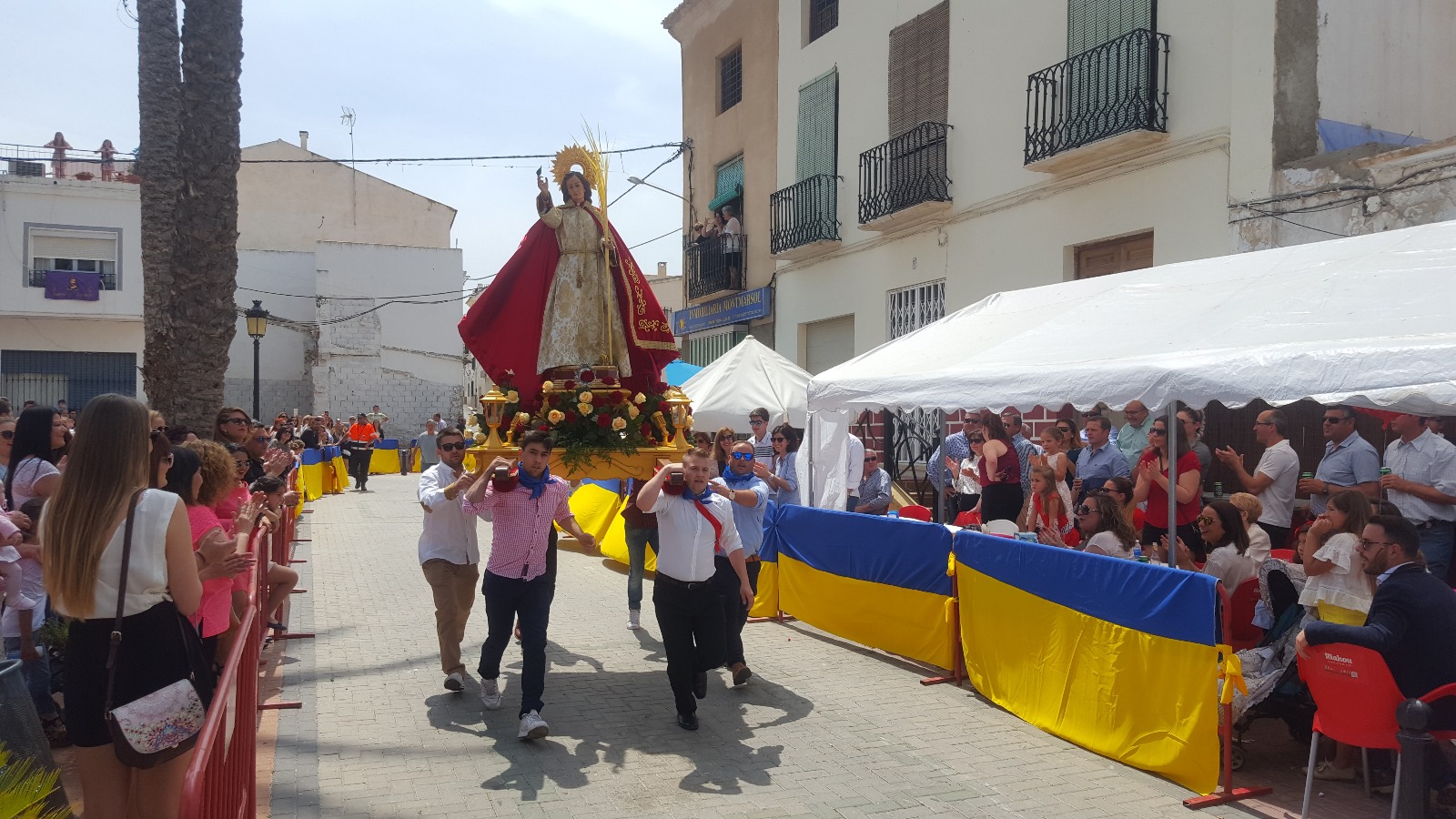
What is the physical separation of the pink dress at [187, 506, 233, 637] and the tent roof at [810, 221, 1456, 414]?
16.4ft

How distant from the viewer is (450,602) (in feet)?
22.8

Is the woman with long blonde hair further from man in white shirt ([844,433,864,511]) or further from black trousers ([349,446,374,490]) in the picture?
black trousers ([349,446,374,490])

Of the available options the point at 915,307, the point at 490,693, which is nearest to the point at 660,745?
the point at 490,693

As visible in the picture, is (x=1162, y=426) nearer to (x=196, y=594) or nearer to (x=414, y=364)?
(x=196, y=594)

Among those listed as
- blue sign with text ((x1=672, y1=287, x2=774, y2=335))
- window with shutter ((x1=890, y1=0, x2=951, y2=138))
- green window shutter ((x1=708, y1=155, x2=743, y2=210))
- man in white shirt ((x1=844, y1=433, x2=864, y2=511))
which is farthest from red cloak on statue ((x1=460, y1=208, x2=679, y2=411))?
green window shutter ((x1=708, y1=155, x2=743, y2=210))

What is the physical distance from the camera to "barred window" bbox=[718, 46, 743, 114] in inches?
808

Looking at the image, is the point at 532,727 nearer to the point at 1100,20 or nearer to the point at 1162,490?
the point at 1162,490

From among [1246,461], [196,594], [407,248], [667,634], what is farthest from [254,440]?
[407,248]

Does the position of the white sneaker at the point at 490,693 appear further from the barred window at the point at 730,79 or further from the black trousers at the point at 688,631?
the barred window at the point at 730,79

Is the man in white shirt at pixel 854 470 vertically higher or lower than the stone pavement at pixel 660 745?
higher

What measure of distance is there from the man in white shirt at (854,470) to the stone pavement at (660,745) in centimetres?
159

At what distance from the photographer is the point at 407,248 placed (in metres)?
36.7

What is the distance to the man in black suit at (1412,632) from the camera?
4.59 meters

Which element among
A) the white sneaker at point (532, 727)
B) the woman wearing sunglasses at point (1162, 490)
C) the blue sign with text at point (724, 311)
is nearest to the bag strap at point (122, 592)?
the white sneaker at point (532, 727)
